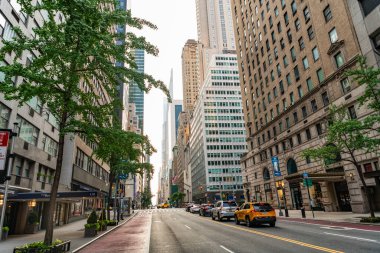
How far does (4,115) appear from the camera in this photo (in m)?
20.2

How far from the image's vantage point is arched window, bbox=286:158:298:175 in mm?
39525

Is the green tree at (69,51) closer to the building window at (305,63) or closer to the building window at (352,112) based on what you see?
the building window at (352,112)

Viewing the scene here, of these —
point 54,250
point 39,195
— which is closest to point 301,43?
point 39,195

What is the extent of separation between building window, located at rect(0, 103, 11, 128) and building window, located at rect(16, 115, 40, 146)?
3.97 feet

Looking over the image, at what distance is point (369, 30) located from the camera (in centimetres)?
2562

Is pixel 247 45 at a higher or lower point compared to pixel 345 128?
higher

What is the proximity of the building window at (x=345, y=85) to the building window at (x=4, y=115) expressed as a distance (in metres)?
34.2

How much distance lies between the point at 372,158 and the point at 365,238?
16861 millimetres

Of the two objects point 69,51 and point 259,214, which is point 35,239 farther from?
point 259,214

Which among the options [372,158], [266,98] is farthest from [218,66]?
[372,158]

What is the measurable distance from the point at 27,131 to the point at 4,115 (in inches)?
152

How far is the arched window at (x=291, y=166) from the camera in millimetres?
39525

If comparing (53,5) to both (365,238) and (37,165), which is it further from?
(37,165)

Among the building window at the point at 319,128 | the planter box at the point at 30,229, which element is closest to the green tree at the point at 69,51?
the planter box at the point at 30,229
